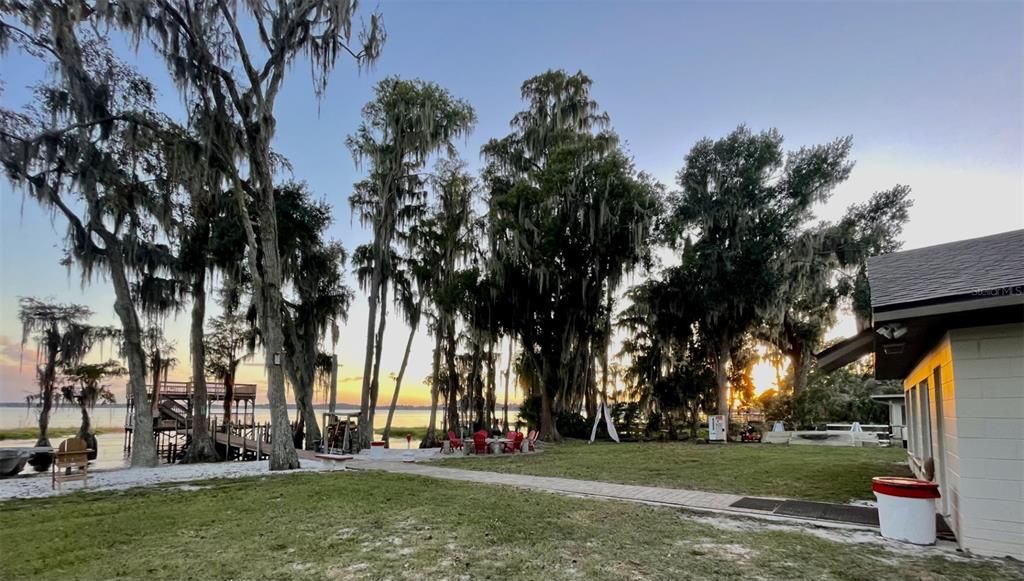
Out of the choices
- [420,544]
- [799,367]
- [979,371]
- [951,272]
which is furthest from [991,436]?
[799,367]

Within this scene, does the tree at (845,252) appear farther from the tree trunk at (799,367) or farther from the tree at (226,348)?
the tree at (226,348)

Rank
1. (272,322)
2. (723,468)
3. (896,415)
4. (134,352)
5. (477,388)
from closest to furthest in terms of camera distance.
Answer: (723,468) → (272,322) → (134,352) → (896,415) → (477,388)

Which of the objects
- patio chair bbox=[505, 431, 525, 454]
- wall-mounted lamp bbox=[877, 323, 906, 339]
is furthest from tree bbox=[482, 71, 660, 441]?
wall-mounted lamp bbox=[877, 323, 906, 339]

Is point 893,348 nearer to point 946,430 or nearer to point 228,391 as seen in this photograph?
point 946,430

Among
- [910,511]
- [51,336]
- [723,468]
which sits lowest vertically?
[723,468]

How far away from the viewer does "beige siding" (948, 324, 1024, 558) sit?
409 centimetres

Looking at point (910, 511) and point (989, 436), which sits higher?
point (989, 436)

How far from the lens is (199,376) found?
1581 centimetres

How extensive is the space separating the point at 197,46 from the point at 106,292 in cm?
719

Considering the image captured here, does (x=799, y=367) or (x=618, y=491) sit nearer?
(x=618, y=491)

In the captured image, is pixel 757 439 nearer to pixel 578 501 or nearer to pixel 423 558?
pixel 578 501

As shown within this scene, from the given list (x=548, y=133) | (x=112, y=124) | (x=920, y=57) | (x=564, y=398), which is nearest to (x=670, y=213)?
(x=548, y=133)

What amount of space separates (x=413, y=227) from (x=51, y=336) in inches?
488

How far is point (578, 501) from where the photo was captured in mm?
6770
